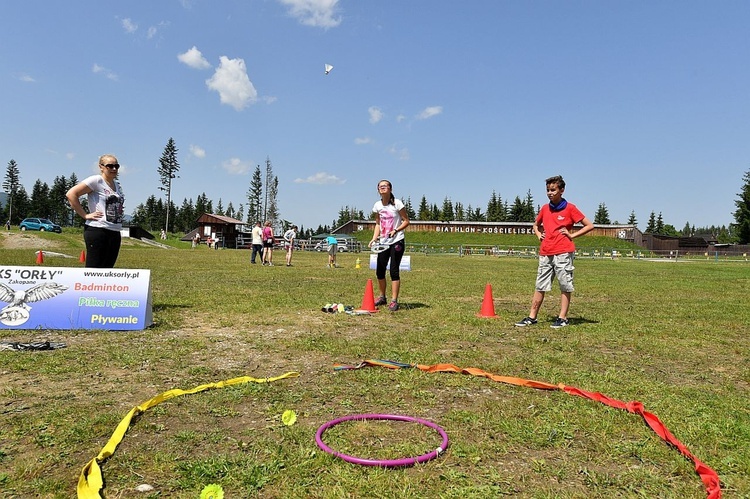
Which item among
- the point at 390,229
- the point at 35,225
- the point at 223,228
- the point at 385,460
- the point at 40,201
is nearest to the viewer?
the point at 385,460

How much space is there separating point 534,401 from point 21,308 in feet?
20.1

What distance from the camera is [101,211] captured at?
23.0 feet

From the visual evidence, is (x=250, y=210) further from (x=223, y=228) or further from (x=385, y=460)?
(x=385, y=460)

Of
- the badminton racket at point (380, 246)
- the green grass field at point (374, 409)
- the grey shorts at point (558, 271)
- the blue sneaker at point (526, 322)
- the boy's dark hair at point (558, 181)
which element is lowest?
the green grass field at point (374, 409)

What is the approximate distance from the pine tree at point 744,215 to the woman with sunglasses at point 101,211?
101906mm

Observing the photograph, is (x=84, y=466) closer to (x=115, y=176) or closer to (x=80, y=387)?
(x=80, y=387)

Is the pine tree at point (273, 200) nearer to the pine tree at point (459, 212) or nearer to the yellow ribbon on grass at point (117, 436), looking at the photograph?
the pine tree at point (459, 212)

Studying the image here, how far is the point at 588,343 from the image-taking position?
6.12 meters

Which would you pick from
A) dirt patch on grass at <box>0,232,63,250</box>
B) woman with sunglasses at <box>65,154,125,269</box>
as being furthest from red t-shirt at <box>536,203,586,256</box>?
dirt patch on grass at <box>0,232,63,250</box>

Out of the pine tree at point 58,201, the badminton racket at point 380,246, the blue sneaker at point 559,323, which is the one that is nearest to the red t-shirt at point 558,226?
the blue sneaker at point 559,323

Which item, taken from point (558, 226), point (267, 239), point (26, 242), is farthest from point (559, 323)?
point (26, 242)

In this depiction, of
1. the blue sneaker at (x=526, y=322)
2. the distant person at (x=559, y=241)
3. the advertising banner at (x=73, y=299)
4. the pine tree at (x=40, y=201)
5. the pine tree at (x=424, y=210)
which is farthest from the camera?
the pine tree at (x=424, y=210)

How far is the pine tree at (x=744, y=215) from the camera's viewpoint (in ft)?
278

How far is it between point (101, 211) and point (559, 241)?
6.48 metres
